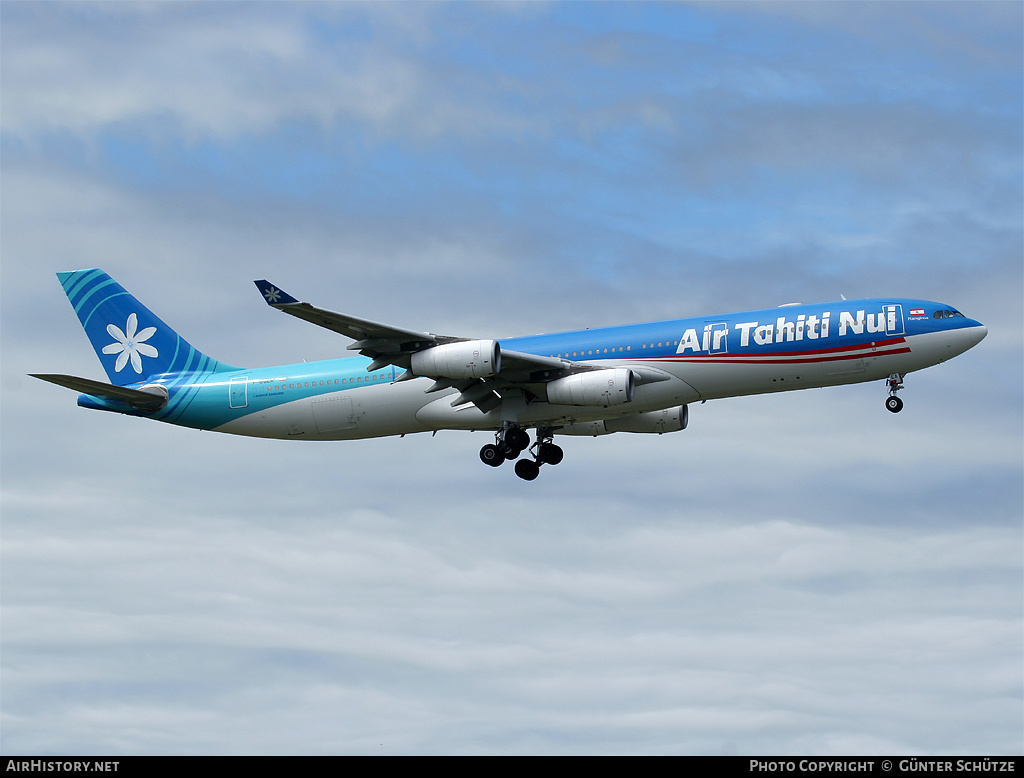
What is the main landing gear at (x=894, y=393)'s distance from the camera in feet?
165

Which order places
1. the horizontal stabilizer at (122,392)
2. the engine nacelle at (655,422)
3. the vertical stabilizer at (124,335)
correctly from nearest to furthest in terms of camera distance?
the horizontal stabilizer at (122,392) < the engine nacelle at (655,422) < the vertical stabilizer at (124,335)

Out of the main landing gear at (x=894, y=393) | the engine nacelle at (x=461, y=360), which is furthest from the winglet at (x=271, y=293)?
the main landing gear at (x=894, y=393)

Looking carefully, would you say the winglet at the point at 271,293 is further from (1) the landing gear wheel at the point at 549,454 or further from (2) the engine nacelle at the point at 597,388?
(1) the landing gear wheel at the point at 549,454

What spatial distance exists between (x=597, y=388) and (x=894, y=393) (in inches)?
431

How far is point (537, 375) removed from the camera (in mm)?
51719

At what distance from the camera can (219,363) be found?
196ft

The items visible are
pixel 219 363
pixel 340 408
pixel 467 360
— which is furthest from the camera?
pixel 219 363

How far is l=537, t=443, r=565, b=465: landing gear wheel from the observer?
57656mm

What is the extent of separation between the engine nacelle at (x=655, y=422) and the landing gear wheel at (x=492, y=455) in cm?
505

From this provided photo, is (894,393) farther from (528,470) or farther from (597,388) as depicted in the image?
(528,470)

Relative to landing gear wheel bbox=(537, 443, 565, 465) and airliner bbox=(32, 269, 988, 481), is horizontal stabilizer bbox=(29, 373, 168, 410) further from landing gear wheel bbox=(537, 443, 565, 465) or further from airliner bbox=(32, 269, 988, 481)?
landing gear wheel bbox=(537, 443, 565, 465)
